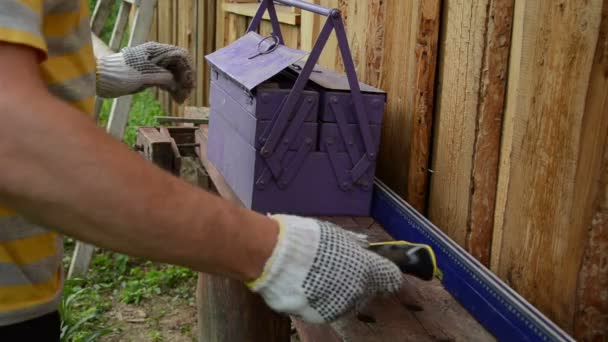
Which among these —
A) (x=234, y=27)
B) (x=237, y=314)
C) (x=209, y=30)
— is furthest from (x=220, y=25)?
(x=237, y=314)

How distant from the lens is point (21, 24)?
101 cm

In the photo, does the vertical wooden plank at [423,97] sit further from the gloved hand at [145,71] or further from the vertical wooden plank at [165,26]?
the vertical wooden plank at [165,26]

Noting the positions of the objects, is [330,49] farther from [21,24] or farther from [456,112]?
[21,24]

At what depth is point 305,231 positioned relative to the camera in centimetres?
127

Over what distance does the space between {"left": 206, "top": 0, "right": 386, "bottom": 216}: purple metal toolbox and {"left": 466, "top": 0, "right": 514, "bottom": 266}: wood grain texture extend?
0.46 m

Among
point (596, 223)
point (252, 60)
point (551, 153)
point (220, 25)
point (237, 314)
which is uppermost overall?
point (220, 25)

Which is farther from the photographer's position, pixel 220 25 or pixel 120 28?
pixel 220 25

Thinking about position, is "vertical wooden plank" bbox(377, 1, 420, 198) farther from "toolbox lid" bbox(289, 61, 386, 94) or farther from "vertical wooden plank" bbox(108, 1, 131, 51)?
"vertical wooden plank" bbox(108, 1, 131, 51)

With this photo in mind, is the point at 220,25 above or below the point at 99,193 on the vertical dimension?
above

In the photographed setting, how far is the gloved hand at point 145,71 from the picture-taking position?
9.06ft

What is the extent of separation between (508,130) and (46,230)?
1328 millimetres

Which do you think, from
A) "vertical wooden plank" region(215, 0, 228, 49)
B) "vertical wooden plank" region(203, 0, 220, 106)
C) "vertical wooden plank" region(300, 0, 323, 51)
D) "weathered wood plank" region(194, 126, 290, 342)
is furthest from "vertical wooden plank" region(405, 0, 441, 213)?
"vertical wooden plank" region(203, 0, 220, 106)

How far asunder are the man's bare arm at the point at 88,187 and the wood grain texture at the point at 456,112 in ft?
4.79

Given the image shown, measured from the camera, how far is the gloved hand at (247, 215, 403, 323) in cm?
122
